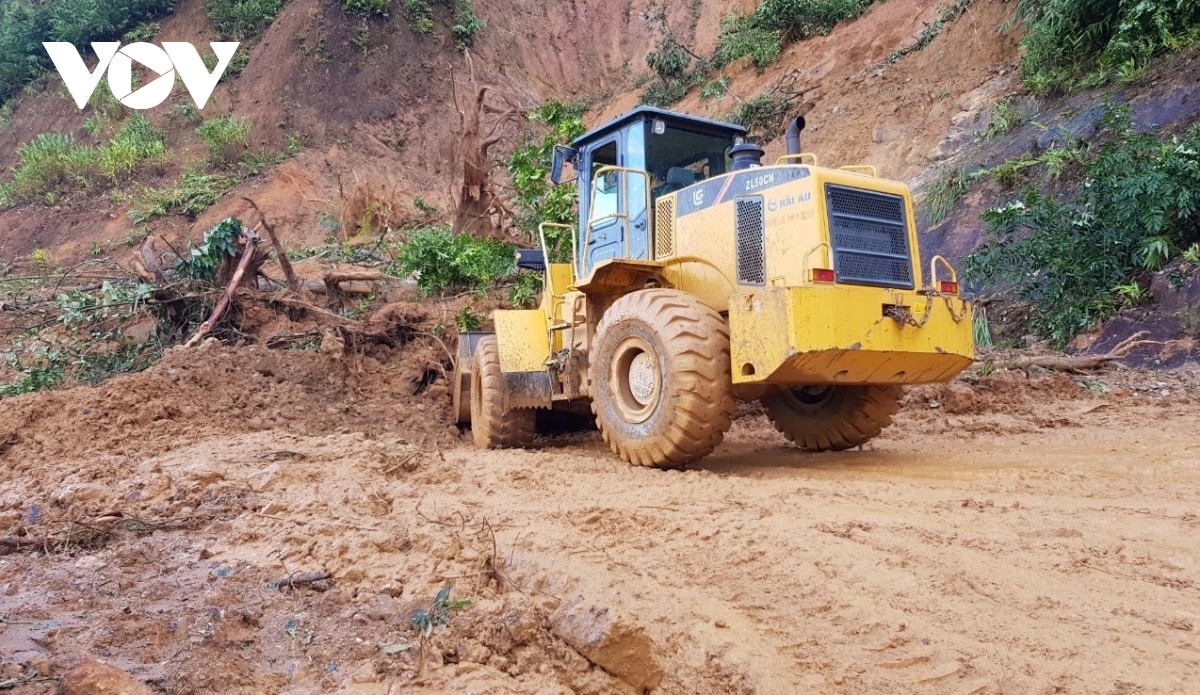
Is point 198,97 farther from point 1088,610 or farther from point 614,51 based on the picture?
point 1088,610

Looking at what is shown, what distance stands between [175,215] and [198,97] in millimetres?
6940

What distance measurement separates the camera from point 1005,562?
11.8 feet

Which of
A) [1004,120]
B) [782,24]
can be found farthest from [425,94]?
[1004,120]

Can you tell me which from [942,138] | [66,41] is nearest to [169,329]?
[942,138]

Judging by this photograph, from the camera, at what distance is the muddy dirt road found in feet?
9.33

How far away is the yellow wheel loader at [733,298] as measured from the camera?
18.3 ft

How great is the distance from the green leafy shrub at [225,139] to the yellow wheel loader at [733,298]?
20040 mm

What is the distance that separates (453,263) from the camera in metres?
11.0

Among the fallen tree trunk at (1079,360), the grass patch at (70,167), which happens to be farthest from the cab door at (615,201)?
the grass patch at (70,167)

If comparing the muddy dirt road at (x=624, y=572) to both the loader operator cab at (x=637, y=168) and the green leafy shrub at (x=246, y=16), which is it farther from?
the green leafy shrub at (x=246, y=16)
